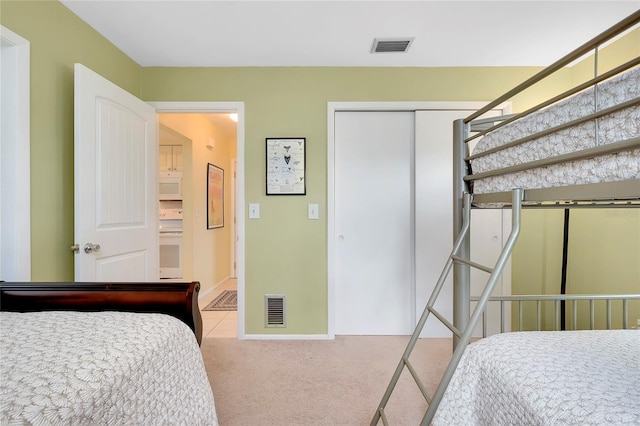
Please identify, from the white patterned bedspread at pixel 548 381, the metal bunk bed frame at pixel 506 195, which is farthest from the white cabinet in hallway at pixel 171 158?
the white patterned bedspread at pixel 548 381

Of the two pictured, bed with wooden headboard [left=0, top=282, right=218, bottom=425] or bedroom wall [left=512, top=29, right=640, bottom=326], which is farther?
bedroom wall [left=512, top=29, right=640, bottom=326]

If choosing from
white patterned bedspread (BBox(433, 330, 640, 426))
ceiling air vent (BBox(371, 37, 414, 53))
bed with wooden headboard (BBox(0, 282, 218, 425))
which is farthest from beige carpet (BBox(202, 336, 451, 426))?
ceiling air vent (BBox(371, 37, 414, 53))

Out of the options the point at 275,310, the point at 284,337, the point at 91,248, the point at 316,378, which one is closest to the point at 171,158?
the point at 91,248

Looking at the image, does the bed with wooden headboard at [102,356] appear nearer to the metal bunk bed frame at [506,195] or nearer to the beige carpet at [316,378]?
the beige carpet at [316,378]

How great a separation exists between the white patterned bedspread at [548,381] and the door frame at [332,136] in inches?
58.1

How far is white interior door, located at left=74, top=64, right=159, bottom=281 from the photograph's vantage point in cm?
166

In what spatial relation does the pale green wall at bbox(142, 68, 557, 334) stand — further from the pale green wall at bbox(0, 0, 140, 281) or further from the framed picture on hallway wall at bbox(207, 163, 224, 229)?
the framed picture on hallway wall at bbox(207, 163, 224, 229)

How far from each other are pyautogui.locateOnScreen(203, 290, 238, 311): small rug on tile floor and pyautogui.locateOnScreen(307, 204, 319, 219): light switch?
5.46 ft

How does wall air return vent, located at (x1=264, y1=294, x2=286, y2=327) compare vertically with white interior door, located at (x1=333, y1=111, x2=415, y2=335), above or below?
below

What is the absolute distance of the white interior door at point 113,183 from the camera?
1663 millimetres

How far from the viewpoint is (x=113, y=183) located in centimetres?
190

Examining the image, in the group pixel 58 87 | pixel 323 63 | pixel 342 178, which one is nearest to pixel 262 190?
pixel 342 178

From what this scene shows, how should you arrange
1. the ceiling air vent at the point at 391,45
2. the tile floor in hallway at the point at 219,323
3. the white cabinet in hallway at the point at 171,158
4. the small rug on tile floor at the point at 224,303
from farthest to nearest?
1. the white cabinet in hallway at the point at 171,158
2. the small rug on tile floor at the point at 224,303
3. the tile floor in hallway at the point at 219,323
4. the ceiling air vent at the point at 391,45

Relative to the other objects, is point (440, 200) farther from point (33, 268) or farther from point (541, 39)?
point (33, 268)
